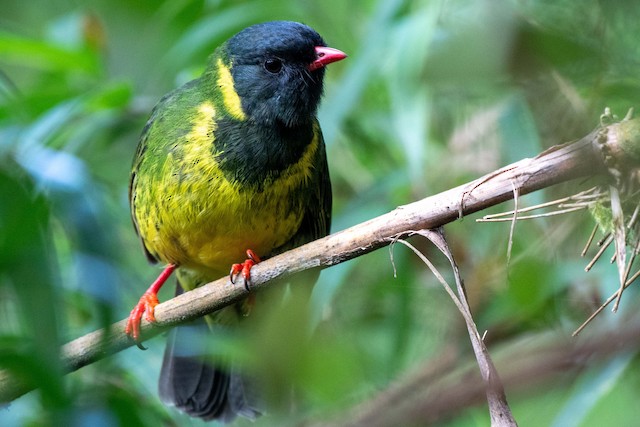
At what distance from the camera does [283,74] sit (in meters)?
3.12

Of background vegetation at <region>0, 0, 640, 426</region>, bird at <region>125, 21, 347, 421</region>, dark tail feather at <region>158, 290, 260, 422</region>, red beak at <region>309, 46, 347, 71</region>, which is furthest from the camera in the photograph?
dark tail feather at <region>158, 290, 260, 422</region>

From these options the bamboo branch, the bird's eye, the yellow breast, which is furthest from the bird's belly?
the bird's eye

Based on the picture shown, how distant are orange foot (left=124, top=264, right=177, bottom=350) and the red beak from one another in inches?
34.9

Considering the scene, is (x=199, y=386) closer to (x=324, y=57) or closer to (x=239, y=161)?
(x=239, y=161)

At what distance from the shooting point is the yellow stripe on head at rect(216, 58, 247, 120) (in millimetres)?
3105

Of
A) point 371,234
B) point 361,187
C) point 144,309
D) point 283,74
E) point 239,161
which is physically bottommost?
point 371,234

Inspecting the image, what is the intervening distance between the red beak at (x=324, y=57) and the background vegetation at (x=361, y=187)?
0.71 ft

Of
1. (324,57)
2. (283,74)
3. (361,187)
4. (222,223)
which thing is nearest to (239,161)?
(222,223)

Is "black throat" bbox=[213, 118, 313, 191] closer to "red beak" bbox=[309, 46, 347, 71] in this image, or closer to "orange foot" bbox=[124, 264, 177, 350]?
"red beak" bbox=[309, 46, 347, 71]

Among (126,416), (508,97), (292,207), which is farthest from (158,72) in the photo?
(126,416)

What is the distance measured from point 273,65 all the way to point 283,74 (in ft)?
0.16

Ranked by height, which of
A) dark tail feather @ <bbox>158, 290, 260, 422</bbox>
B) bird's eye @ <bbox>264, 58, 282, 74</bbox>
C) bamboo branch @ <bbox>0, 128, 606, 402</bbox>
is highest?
bird's eye @ <bbox>264, 58, 282, 74</bbox>

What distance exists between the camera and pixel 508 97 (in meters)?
3.46

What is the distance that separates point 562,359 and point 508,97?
1.03m
